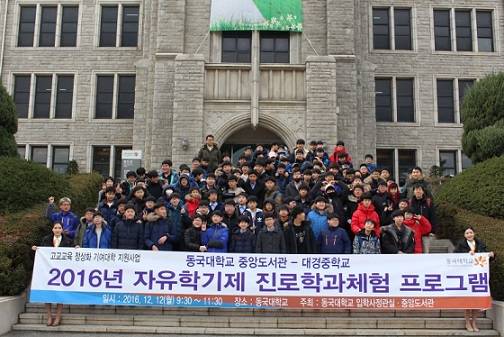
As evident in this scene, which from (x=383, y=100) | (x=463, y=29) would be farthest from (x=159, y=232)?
(x=463, y=29)

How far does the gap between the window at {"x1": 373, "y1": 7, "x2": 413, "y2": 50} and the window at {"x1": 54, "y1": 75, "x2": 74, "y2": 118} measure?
566 inches

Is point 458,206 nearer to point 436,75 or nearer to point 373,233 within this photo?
point 373,233

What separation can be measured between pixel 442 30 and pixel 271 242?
20317 mm

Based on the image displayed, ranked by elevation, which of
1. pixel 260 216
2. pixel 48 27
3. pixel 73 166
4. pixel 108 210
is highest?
pixel 48 27

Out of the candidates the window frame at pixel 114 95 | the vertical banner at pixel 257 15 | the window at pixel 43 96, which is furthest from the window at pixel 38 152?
the vertical banner at pixel 257 15

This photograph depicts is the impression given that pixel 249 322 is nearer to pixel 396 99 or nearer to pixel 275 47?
pixel 275 47

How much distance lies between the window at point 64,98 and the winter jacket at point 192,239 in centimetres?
1749

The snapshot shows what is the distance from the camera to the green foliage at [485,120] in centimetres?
1448

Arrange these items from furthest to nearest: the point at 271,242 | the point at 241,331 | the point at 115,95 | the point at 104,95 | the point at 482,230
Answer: the point at 104,95 → the point at 115,95 → the point at 482,230 → the point at 271,242 → the point at 241,331

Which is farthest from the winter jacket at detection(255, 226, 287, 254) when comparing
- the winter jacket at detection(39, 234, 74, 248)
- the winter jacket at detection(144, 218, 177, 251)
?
the winter jacket at detection(39, 234, 74, 248)

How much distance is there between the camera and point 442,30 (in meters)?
25.7

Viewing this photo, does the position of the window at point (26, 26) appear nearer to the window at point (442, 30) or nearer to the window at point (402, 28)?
the window at point (402, 28)

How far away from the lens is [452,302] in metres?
8.84

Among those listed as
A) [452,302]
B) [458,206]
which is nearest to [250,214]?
[452,302]
